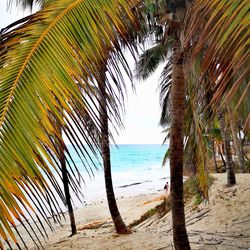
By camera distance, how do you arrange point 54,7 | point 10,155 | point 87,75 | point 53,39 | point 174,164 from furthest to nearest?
point 174,164 < point 54,7 < point 87,75 < point 53,39 < point 10,155

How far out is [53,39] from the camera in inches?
65.9

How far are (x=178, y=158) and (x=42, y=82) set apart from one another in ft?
10.9

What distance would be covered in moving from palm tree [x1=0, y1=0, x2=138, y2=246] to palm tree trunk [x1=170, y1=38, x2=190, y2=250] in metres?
2.50

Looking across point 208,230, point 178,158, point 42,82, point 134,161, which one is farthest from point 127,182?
point 134,161

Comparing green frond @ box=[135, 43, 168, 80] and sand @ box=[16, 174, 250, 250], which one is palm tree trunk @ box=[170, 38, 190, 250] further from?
green frond @ box=[135, 43, 168, 80]

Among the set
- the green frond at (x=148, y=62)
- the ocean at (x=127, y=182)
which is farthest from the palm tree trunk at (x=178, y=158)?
the green frond at (x=148, y=62)

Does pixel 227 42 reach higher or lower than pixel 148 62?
lower

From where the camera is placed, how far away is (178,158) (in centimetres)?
445

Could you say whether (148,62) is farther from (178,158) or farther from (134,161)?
(134,161)

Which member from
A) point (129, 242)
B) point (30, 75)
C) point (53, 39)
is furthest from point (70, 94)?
point (129, 242)

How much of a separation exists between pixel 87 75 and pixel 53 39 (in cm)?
29

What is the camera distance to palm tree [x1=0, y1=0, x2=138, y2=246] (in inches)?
46.6

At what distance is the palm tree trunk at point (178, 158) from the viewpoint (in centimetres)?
436

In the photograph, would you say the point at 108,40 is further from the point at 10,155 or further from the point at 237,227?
the point at 237,227
